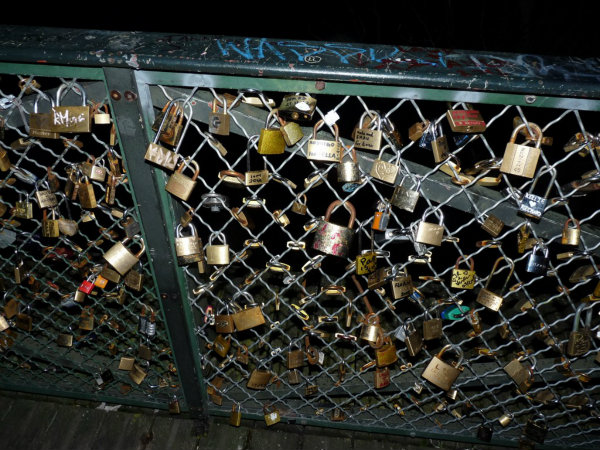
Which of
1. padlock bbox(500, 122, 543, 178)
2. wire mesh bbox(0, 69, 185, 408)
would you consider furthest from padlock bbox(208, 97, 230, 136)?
padlock bbox(500, 122, 543, 178)

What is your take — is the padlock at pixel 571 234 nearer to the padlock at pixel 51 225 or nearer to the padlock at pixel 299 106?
the padlock at pixel 299 106

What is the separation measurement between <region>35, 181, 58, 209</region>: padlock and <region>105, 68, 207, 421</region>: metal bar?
17.8 inches

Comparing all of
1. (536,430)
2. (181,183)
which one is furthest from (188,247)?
(536,430)

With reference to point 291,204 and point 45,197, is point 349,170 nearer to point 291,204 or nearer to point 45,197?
point 291,204

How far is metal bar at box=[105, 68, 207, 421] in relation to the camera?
1.30 metres

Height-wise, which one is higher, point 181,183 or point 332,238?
point 181,183

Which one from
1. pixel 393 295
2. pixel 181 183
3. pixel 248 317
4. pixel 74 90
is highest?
pixel 74 90

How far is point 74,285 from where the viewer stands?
7.66 feet

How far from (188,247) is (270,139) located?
616 millimetres

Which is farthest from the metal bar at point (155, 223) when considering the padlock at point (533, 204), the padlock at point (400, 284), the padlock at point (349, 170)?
the padlock at point (533, 204)

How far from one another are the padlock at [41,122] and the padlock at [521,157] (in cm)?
159

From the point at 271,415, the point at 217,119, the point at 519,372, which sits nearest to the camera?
the point at 217,119

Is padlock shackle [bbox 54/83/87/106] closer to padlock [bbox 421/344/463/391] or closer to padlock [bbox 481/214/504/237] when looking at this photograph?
padlock [bbox 481/214/504/237]

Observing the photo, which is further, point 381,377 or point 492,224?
point 381,377
